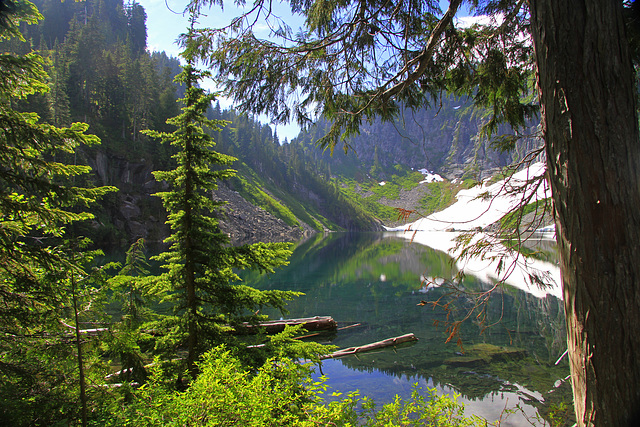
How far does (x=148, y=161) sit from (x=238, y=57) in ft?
165

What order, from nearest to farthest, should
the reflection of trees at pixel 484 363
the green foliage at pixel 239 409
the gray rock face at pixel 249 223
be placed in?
the green foliage at pixel 239 409 < the reflection of trees at pixel 484 363 < the gray rock face at pixel 249 223

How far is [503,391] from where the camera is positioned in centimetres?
880

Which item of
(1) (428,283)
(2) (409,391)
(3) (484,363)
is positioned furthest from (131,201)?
(1) (428,283)

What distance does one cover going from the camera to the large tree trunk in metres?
2.33

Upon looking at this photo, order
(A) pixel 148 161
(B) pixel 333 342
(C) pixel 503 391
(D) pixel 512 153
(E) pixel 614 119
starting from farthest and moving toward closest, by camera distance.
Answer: (A) pixel 148 161 < (B) pixel 333 342 < (C) pixel 503 391 < (D) pixel 512 153 < (E) pixel 614 119

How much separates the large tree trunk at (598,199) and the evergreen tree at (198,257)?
4.76 metres

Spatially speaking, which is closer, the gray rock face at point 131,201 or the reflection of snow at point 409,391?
the reflection of snow at point 409,391

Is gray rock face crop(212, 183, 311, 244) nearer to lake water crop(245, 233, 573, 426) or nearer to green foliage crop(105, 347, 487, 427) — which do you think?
lake water crop(245, 233, 573, 426)

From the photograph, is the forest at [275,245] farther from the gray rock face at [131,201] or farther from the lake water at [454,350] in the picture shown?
the gray rock face at [131,201]

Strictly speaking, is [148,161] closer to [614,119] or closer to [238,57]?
[238,57]

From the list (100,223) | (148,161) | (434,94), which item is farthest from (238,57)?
(148,161)

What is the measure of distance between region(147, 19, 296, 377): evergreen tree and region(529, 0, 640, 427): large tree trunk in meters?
4.76

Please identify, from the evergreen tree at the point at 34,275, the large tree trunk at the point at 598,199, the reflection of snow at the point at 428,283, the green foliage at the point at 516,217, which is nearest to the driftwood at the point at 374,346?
the reflection of snow at the point at 428,283

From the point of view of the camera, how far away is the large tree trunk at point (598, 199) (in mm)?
2332
